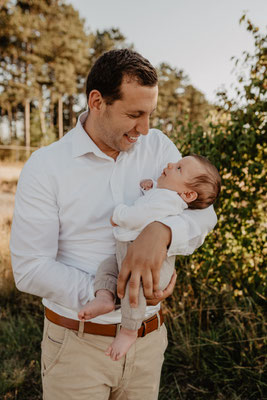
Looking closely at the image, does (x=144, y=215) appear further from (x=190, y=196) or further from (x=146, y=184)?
(x=190, y=196)

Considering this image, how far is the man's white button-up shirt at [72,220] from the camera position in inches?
64.7

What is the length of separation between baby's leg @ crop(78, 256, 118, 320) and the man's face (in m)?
0.68

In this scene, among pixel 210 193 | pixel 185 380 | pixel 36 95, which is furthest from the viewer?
pixel 36 95

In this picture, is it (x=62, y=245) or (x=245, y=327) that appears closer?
(x=62, y=245)

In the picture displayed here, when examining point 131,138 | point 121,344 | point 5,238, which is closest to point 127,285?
point 121,344

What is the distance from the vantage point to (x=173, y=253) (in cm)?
165

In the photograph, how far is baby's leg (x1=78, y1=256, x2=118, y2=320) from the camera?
4.97 ft

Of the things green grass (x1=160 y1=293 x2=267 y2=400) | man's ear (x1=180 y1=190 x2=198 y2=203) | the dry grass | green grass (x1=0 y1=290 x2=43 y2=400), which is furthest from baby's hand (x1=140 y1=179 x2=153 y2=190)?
the dry grass

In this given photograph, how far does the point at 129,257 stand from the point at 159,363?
83 centimetres

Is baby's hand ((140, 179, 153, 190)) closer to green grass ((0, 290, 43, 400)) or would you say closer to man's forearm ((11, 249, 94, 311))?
man's forearm ((11, 249, 94, 311))

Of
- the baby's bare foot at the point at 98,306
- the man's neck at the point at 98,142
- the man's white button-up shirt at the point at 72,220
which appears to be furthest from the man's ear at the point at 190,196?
the baby's bare foot at the point at 98,306

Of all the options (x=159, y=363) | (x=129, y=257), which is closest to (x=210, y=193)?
(x=129, y=257)

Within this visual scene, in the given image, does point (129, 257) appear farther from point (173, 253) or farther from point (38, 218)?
point (38, 218)

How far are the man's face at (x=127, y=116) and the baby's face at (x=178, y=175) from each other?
27 cm
